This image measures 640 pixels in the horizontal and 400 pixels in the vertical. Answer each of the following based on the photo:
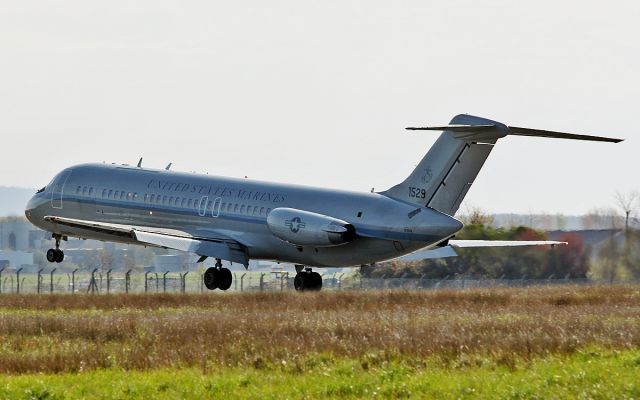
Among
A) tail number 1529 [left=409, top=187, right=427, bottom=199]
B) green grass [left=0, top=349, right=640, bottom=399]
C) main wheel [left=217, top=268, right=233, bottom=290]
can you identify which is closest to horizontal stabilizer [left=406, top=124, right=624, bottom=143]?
tail number 1529 [left=409, top=187, right=427, bottom=199]

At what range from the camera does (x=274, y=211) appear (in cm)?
4969

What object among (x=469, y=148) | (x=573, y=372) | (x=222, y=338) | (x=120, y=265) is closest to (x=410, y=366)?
(x=573, y=372)

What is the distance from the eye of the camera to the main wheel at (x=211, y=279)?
5341cm

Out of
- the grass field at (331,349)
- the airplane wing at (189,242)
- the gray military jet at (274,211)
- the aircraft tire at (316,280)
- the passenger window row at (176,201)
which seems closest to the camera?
the grass field at (331,349)

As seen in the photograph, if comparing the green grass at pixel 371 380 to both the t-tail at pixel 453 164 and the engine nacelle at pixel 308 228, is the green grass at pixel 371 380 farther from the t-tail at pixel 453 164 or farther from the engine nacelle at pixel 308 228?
the engine nacelle at pixel 308 228

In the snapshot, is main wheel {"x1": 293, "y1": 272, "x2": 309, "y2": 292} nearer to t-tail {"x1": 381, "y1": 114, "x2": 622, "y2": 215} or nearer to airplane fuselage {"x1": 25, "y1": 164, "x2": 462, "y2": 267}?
airplane fuselage {"x1": 25, "y1": 164, "x2": 462, "y2": 267}

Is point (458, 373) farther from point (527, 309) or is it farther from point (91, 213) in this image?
point (91, 213)

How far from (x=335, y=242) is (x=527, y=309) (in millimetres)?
10541

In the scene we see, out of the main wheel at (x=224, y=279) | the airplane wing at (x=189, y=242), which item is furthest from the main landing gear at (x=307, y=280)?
the main wheel at (x=224, y=279)

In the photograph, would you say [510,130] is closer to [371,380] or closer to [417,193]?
[417,193]

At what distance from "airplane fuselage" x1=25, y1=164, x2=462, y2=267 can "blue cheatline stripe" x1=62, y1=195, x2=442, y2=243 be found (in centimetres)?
4

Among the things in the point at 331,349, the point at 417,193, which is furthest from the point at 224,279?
the point at 331,349

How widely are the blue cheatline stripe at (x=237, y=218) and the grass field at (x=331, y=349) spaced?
3451 millimetres

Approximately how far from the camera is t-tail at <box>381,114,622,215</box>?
45.3 metres
